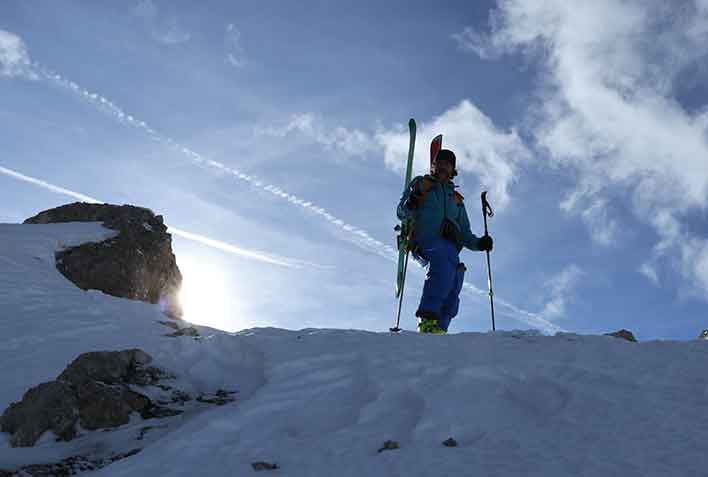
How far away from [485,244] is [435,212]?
1250mm

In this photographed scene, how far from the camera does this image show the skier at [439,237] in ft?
30.6

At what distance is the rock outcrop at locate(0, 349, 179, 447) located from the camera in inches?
164

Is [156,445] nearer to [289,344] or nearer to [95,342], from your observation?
[289,344]

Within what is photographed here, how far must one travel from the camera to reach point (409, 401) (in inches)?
172

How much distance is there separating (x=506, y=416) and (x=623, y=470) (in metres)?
0.94

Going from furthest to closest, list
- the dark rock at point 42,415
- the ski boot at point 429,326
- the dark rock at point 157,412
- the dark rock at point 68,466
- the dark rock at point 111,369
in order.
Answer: the ski boot at point 429,326, the dark rock at point 111,369, the dark rock at point 157,412, the dark rock at point 42,415, the dark rock at point 68,466

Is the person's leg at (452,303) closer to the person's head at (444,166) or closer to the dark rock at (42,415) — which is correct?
the person's head at (444,166)

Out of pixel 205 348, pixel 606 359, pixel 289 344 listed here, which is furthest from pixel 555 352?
pixel 205 348

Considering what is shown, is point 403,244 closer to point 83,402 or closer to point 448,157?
point 448,157

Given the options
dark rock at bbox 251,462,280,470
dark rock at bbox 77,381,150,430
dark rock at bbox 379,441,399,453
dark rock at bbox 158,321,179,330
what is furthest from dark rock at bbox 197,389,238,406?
dark rock at bbox 158,321,179,330

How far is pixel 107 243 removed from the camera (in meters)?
12.4

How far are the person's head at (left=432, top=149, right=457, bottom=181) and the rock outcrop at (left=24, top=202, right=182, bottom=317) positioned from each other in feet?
18.7

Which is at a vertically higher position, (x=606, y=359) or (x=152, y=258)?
(x=152, y=258)

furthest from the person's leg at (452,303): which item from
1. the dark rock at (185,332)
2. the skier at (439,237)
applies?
the dark rock at (185,332)
